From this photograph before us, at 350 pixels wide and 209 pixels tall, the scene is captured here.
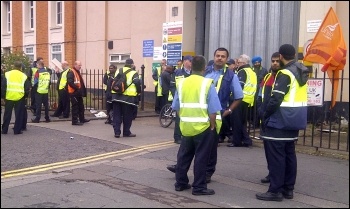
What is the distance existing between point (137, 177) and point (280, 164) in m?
2.32

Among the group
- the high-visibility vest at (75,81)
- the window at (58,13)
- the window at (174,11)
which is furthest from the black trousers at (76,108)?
the window at (58,13)

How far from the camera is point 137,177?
7.43 m

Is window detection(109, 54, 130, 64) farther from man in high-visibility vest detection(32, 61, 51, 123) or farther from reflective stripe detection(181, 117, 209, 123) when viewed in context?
reflective stripe detection(181, 117, 209, 123)

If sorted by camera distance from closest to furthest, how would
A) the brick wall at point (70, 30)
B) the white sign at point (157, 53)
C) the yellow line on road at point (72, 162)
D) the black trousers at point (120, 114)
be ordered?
the yellow line on road at point (72, 162) → the black trousers at point (120, 114) → the white sign at point (157, 53) → the brick wall at point (70, 30)

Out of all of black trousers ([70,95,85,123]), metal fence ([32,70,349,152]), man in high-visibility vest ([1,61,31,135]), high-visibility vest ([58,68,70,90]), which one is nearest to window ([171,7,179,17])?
metal fence ([32,70,349,152])

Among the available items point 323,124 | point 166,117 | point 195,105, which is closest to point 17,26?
Answer: point 166,117

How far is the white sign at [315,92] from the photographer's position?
33.0 feet

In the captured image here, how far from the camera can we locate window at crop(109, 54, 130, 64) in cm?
2072

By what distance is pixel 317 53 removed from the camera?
944 centimetres

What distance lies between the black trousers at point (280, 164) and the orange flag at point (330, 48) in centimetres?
334

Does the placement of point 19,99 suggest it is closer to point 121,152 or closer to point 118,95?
point 118,95

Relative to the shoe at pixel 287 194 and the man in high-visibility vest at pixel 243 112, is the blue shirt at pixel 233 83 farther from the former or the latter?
the man in high-visibility vest at pixel 243 112

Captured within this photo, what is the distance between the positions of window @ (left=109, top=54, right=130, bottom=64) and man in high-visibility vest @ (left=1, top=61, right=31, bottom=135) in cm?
940

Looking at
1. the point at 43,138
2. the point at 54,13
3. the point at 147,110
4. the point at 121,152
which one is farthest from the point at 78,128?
the point at 54,13
